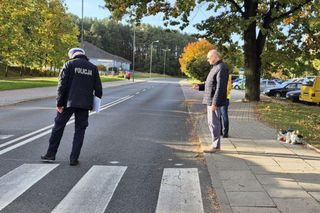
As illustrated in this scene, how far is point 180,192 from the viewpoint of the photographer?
247 inches

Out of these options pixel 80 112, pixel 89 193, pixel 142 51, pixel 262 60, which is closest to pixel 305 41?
pixel 262 60

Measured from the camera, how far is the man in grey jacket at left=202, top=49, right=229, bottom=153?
8.91 meters

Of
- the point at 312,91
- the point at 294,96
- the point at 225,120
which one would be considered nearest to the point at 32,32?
the point at 294,96

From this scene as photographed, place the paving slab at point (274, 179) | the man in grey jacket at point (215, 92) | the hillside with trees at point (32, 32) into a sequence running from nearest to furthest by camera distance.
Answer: the paving slab at point (274, 179) < the man in grey jacket at point (215, 92) < the hillside with trees at point (32, 32)

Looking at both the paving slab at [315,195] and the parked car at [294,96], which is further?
the parked car at [294,96]

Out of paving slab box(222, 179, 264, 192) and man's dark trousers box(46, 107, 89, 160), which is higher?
man's dark trousers box(46, 107, 89, 160)

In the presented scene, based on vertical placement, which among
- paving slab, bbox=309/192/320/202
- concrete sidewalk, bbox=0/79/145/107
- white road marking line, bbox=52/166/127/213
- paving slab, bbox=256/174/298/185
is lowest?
concrete sidewalk, bbox=0/79/145/107

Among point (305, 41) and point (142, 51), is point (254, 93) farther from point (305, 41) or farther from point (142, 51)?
point (142, 51)

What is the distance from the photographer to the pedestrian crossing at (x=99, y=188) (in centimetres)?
557

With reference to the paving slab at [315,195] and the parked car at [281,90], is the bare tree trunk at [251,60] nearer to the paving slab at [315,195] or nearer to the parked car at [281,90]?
the parked car at [281,90]

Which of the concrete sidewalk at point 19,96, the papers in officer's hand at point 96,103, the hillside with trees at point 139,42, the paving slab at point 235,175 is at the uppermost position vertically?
the hillside with trees at point 139,42

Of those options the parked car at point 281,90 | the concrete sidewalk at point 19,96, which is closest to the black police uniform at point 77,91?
the concrete sidewalk at point 19,96

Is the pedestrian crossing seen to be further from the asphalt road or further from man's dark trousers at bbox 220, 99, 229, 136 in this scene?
man's dark trousers at bbox 220, 99, 229, 136

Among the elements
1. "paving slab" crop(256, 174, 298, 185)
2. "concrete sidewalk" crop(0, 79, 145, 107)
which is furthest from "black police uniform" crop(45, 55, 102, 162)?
"concrete sidewalk" crop(0, 79, 145, 107)
